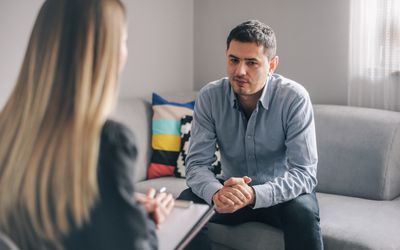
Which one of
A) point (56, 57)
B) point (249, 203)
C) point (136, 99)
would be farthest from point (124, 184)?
point (136, 99)

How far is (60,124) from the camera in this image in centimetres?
91

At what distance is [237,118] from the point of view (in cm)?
216

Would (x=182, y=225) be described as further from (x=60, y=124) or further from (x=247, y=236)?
(x=247, y=236)

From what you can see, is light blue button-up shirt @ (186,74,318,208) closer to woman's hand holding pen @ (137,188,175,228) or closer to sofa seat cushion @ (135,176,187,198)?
sofa seat cushion @ (135,176,187,198)

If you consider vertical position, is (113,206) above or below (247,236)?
above

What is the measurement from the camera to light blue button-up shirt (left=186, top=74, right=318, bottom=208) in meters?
2.04

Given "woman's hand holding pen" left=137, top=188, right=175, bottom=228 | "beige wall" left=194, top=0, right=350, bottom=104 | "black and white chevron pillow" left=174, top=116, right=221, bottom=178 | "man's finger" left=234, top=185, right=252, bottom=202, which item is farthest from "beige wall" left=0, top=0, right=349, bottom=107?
"woman's hand holding pen" left=137, top=188, right=175, bottom=228

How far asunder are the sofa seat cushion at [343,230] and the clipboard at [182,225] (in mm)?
866

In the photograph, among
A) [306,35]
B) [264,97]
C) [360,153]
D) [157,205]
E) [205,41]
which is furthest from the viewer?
[205,41]

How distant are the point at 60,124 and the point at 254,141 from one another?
4.24 ft

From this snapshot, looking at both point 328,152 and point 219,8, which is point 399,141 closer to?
point 328,152

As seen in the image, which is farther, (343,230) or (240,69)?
(240,69)

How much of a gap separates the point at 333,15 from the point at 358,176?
80 centimetres

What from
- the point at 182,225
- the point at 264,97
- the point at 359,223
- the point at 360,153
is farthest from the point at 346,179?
the point at 182,225
